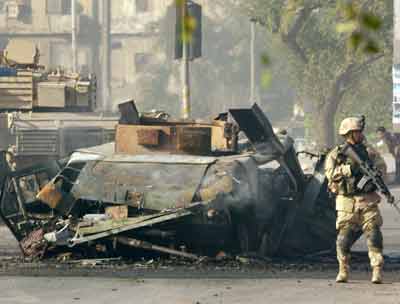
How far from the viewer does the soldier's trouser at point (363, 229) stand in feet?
35.3

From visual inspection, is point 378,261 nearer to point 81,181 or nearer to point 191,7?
point 81,181

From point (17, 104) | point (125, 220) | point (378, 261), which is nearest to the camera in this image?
point (378, 261)

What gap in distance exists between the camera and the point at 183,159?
41.5 ft

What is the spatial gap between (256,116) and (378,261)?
2.54 metres

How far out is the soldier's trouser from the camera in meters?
10.8

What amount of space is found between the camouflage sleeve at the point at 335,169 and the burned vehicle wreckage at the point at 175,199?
1.36 meters

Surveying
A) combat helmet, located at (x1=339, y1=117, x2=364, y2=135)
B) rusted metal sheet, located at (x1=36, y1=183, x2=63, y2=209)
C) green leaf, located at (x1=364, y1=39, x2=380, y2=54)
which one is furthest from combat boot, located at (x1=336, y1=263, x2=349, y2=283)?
green leaf, located at (x1=364, y1=39, x2=380, y2=54)

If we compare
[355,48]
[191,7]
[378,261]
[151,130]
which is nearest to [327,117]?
[355,48]

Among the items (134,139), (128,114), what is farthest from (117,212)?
(128,114)

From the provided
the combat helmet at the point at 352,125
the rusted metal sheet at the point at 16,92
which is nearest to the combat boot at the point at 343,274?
the combat helmet at the point at 352,125

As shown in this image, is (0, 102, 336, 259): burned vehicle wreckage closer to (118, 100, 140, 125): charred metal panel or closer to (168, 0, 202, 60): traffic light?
(118, 100, 140, 125): charred metal panel

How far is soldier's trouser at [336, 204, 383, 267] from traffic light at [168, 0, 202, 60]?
10378 mm

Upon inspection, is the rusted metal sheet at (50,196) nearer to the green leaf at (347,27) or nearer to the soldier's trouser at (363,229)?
the soldier's trouser at (363,229)

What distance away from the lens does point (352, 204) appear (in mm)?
10875
